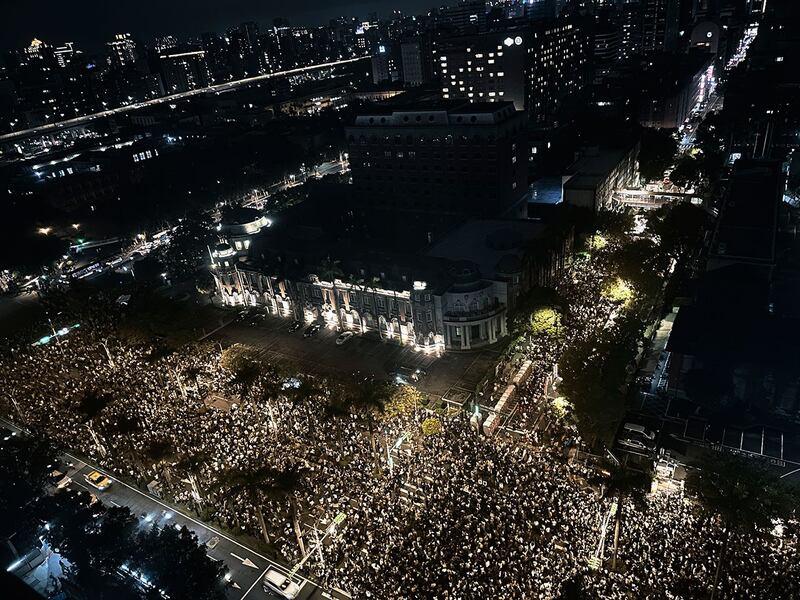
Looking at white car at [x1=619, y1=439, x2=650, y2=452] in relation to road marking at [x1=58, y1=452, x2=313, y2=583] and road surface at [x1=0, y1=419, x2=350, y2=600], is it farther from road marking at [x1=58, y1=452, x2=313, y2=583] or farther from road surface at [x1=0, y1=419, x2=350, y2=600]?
road marking at [x1=58, y1=452, x2=313, y2=583]

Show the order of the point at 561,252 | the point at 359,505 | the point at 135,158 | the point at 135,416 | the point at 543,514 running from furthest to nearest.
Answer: the point at 135,158 → the point at 561,252 → the point at 135,416 → the point at 359,505 → the point at 543,514

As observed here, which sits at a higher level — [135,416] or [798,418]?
[135,416]

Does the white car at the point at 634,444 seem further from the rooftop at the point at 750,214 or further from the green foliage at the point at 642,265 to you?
the rooftop at the point at 750,214

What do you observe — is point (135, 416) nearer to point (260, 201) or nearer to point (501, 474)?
point (501, 474)

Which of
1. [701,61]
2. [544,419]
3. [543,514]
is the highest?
[701,61]

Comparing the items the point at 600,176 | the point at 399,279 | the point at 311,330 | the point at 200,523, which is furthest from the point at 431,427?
the point at 600,176

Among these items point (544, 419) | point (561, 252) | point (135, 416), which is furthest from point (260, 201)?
point (544, 419)

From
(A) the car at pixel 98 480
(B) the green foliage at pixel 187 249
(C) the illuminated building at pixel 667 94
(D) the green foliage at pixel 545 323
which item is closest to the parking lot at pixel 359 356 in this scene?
(D) the green foliage at pixel 545 323

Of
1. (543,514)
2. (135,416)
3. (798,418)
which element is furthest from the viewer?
(135,416)

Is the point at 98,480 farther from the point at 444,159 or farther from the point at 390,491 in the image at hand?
the point at 444,159
